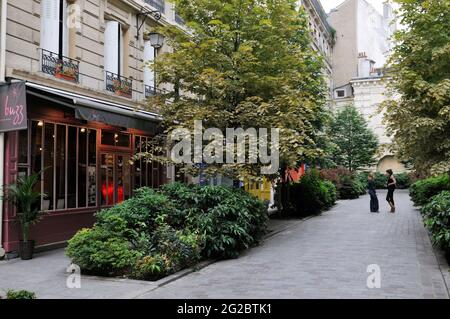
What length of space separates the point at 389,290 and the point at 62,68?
30.6 ft

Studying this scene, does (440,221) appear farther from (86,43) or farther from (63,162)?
(86,43)

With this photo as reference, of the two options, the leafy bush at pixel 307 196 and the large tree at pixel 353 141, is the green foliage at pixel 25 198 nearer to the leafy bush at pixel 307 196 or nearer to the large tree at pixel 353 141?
the leafy bush at pixel 307 196

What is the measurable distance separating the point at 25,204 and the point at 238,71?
6.19 metres

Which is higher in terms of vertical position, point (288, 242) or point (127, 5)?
point (127, 5)

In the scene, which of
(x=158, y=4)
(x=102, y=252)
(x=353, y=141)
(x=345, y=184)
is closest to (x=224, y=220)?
(x=102, y=252)

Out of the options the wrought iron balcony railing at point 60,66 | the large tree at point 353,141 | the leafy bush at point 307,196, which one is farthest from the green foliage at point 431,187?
the large tree at point 353,141

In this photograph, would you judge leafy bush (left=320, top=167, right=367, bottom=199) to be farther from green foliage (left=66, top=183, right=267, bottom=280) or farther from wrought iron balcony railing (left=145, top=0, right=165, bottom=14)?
green foliage (left=66, top=183, right=267, bottom=280)

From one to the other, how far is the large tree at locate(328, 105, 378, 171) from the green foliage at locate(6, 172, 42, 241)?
3299 cm

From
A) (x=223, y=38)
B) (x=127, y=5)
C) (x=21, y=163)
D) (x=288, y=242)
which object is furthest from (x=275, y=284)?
(x=127, y=5)

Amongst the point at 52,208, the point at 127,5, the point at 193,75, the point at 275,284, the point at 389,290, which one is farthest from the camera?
the point at 127,5

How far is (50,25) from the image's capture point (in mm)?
11875

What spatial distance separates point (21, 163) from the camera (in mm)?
10625

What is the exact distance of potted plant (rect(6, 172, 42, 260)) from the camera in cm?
1005
